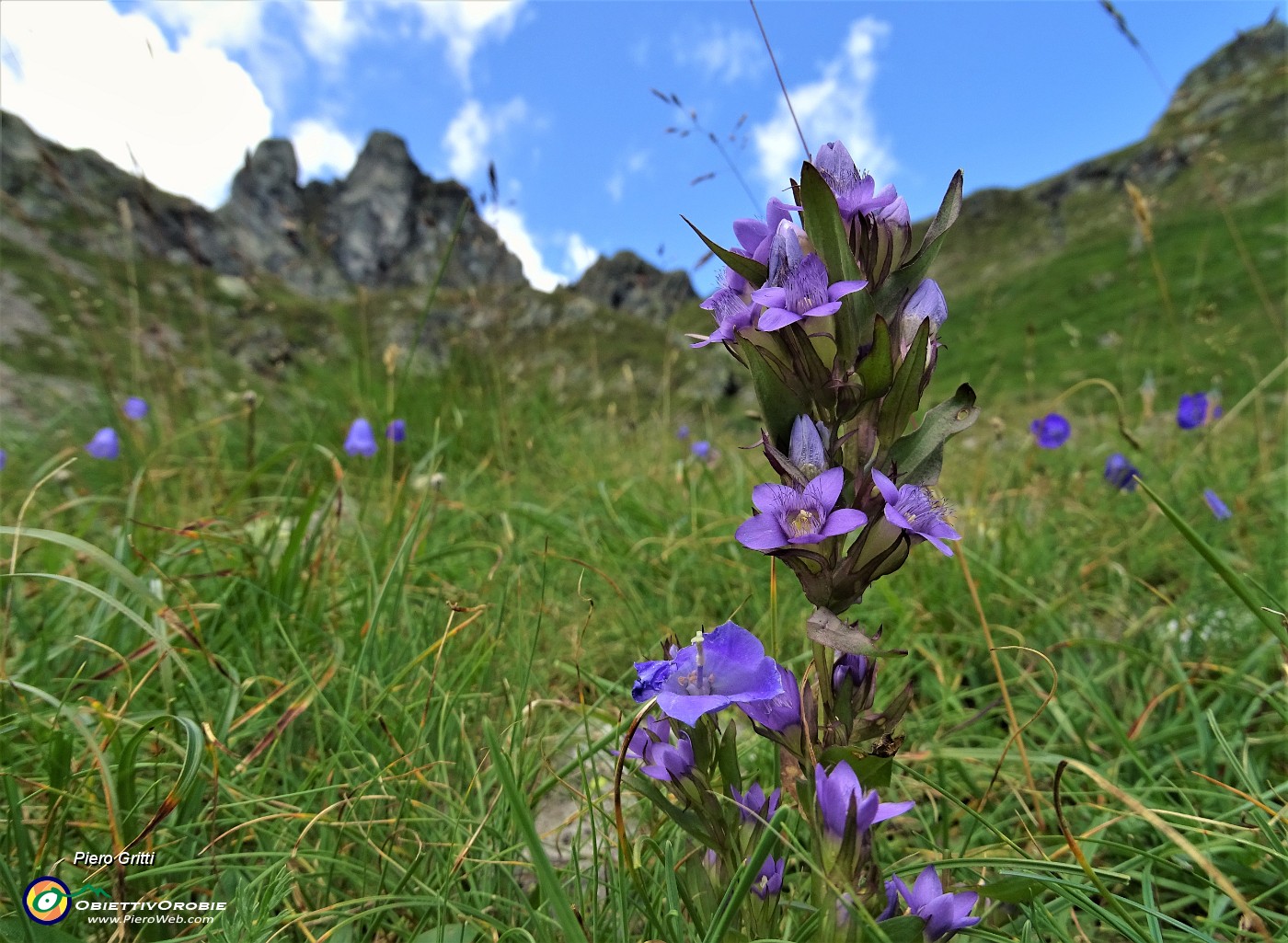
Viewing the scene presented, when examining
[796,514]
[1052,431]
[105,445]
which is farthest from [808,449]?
[105,445]

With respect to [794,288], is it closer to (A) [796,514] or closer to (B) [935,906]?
(A) [796,514]

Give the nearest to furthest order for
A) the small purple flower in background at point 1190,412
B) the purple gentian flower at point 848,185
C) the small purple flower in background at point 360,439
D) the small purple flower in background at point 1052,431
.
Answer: the purple gentian flower at point 848,185 < the small purple flower in background at point 1052,431 < the small purple flower in background at point 1190,412 < the small purple flower in background at point 360,439

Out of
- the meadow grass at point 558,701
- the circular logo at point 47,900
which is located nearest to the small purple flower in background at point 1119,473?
the meadow grass at point 558,701

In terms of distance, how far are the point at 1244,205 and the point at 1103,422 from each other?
53.0 metres

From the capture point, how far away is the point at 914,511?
3.01 feet

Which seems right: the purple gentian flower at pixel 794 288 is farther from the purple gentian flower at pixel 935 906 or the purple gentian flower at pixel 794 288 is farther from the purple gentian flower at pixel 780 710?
the purple gentian flower at pixel 935 906

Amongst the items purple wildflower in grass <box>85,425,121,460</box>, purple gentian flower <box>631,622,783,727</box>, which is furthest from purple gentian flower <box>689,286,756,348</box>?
purple wildflower in grass <box>85,425,121,460</box>

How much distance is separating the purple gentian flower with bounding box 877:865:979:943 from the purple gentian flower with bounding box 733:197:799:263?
2.93 ft

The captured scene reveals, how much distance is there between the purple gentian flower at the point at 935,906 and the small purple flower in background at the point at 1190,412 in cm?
379

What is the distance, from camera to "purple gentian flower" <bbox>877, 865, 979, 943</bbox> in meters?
0.93

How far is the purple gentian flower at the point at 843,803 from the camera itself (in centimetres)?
85

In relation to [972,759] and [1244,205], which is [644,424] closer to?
[972,759]

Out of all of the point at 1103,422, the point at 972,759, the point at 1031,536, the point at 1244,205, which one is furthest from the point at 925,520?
the point at 1244,205

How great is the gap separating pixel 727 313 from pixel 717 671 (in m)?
0.50
